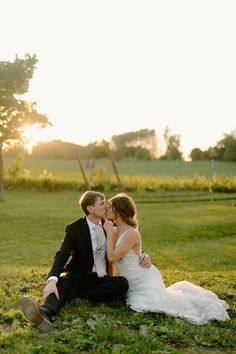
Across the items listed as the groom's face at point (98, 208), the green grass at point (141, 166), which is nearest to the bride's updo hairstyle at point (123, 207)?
the groom's face at point (98, 208)

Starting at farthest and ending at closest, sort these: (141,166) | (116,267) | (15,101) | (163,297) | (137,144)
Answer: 1. (137,144)
2. (141,166)
3. (15,101)
4. (116,267)
5. (163,297)

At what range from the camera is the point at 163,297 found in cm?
727

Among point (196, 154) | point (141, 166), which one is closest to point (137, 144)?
point (141, 166)

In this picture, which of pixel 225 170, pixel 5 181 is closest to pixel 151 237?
pixel 5 181

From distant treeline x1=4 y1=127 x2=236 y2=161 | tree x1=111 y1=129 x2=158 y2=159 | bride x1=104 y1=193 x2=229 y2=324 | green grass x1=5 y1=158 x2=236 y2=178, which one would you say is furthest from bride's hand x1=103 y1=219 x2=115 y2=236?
tree x1=111 y1=129 x2=158 y2=159

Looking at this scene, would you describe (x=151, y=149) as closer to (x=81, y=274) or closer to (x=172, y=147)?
(x=172, y=147)

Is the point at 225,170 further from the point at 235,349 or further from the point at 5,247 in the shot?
the point at 235,349

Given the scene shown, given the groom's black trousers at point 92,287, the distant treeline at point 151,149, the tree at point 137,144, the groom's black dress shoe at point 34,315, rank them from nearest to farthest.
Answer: the groom's black dress shoe at point 34,315, the groom's black trousers at point 92,287, the distant treeline at point 151,149, the tree at point 137,144

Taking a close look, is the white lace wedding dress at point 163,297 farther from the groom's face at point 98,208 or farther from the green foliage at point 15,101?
the green foliage at point 15,101

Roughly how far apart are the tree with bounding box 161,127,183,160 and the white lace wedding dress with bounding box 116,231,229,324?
65270 millimetres

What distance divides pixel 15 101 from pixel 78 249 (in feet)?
70.2

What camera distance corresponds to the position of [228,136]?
67.1 meters

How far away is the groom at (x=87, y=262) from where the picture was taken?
7.41m

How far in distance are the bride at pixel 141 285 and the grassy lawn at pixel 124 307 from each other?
17 centimetres
